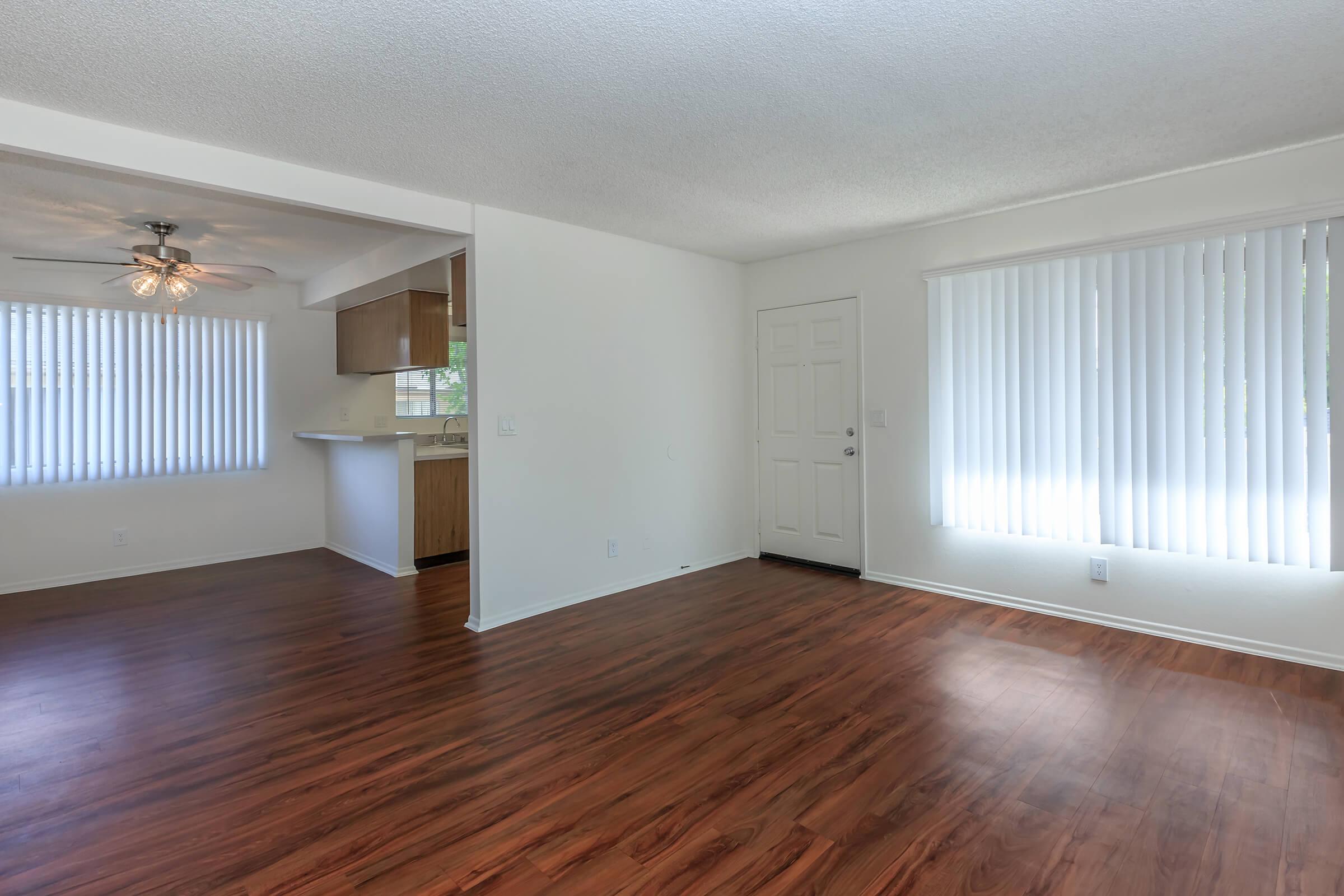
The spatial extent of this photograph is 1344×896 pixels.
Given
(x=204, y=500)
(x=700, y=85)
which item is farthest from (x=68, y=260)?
(x=700, y=85)

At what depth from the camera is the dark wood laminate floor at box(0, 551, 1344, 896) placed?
1885 millimetres

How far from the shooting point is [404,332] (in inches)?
216

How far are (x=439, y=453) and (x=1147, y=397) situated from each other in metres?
5.00

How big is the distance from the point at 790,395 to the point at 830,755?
3.36 metres

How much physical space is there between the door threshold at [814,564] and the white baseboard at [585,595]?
0.72ft

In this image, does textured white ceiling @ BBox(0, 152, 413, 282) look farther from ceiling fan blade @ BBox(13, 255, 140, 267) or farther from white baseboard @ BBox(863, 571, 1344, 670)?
white baseboard @ BBox(863, 571, 1344, 670)

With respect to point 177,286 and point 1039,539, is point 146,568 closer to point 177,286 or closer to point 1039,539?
point 177,286

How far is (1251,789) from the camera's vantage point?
2199 mm

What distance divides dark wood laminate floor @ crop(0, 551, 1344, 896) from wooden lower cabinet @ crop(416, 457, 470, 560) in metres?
1.53

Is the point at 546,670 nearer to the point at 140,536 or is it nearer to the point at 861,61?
the point at 861,61

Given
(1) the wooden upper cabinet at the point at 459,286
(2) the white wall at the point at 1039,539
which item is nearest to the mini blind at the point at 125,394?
(1) the wooden upper cabinet at the point at 459,286

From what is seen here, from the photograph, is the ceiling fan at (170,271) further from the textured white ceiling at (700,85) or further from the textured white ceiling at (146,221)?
the textured white ceiling at (700,85)

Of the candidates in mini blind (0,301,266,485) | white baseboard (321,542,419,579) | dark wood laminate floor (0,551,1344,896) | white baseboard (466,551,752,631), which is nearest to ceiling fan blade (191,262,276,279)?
mini blind (0,301,266,485)

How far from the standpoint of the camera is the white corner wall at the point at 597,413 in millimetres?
4023
